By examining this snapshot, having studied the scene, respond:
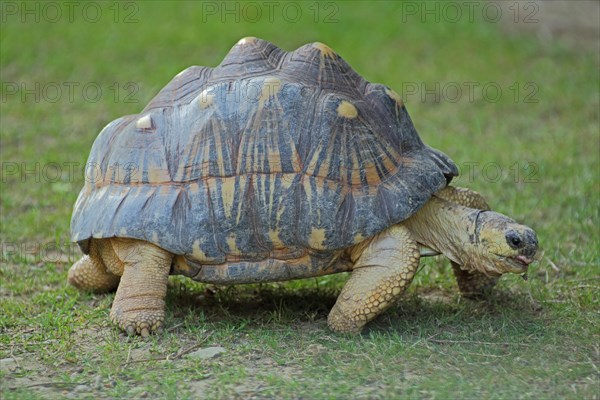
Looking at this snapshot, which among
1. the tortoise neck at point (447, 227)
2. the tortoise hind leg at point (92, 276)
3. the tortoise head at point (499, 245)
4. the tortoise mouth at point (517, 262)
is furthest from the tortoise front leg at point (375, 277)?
the tortoise hind leg at point (92, 276)

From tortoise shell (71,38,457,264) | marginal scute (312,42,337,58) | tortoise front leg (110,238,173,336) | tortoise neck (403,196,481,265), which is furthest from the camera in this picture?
marginal scute (312,42,337,58)

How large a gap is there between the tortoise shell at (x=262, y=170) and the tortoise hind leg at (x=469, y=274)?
39 cm

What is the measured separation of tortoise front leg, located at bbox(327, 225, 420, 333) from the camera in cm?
535

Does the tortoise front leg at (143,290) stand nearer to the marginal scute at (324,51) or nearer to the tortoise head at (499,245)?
the marginal scute at (324,51)

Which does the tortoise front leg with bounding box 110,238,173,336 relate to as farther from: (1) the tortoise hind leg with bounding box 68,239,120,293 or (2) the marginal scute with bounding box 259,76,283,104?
(2) the marginal scute with bounding box 259,76,283,104

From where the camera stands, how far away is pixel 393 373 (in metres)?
A: 4.74

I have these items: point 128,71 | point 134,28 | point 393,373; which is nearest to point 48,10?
point 134,28

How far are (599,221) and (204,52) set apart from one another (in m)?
6.34

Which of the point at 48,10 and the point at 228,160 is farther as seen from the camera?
the point at 48,10

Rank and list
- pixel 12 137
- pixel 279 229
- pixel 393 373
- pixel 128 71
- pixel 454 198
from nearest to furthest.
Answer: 1. pixel 393 373
2. pixel 279 229
3. pixel 454 198
4. pixel 12 137
5. pixel 128 71

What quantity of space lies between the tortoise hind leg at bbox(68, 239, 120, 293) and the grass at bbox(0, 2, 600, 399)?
0.30 feet

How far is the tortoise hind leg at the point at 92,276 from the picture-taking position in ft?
20.0

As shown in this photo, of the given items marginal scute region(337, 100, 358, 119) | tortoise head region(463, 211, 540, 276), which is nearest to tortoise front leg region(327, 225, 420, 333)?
tortoise head region(463, 211, 540, 276)

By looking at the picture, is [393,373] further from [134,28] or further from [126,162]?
[134,28]
